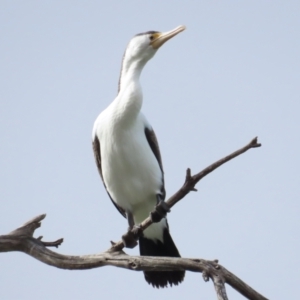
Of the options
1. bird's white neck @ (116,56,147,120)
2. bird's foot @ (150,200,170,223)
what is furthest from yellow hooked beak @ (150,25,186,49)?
bird's foot @ (150,200,170,223)

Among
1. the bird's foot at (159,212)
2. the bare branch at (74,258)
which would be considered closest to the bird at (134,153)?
the bird's foot at (159,212)

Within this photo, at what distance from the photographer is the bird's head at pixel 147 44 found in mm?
6852

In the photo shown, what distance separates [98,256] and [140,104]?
1622mm

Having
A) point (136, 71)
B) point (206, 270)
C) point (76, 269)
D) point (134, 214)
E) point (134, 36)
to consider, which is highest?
point (134, 36)

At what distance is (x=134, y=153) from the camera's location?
6.48 m

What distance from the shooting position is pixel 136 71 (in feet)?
22.1

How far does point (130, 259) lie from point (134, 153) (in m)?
1.38

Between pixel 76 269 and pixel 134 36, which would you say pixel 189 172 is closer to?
pixel 76 269

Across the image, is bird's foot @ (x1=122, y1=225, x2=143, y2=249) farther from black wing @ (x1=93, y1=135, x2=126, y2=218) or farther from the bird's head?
the bird's head

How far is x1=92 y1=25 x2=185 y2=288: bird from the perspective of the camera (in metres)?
6.47

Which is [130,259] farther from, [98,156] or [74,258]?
[98,156]

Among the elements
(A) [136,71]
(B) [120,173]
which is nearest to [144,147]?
(B) [120,173]

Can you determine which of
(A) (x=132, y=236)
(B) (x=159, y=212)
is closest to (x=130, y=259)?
(B) (x=159, y=212)

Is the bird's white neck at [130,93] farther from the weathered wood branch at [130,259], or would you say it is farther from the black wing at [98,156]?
the weathered wood branch at [130,259]
